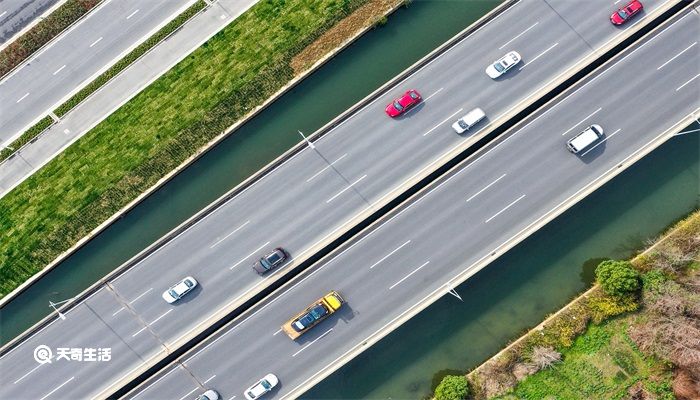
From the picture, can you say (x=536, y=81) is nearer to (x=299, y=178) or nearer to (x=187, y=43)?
(x=299, y=178)

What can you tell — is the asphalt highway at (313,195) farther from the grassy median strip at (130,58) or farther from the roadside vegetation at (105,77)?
the grassy median strip at (130,58)

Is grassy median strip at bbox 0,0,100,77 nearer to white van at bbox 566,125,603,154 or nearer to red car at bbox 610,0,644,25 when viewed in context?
white van at bbox 566,125,603,154

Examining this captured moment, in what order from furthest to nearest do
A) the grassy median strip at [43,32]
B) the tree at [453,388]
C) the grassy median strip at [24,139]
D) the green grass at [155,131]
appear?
the grassy median strip at [43,32], the grassy median strip at [24,139], the green grass at [155,131], the tree at [453,388]

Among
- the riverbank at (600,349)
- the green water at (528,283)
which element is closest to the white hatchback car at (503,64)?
the green water at (528,283)

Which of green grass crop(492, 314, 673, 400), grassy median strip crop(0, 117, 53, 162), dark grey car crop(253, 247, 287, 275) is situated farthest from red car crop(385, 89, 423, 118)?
grassy median strip crop(0, 117, 53, 162)

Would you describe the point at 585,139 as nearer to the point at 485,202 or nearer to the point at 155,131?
the point at 485,202

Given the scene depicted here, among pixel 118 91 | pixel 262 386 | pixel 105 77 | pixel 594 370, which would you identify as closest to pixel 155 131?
pixel 118 91
